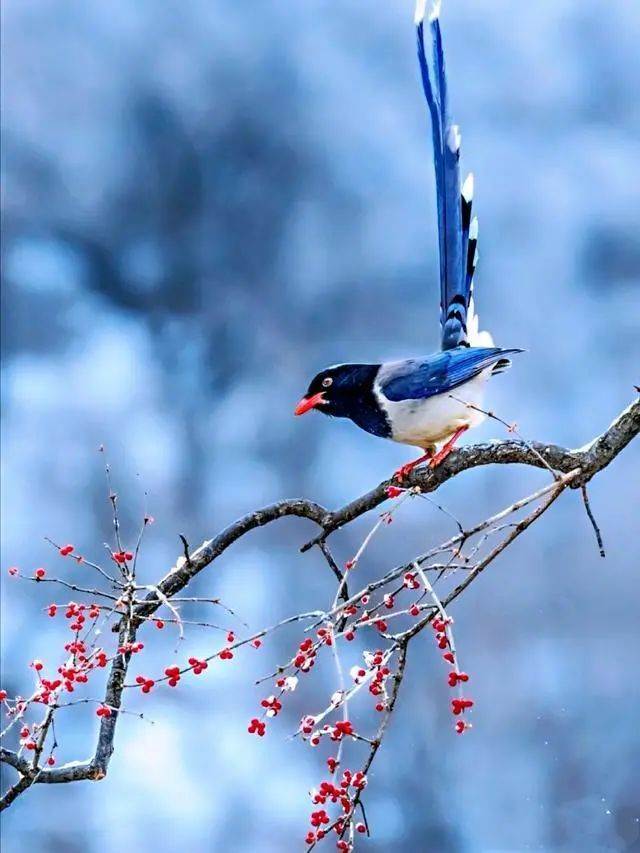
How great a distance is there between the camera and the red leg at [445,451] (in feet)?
5.97

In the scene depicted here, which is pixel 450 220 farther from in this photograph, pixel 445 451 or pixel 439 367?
pixel 445 451

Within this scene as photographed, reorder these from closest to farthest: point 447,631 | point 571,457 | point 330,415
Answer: point 447,631
point 571,457
point 330,415

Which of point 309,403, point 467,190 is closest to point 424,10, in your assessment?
point 467,190

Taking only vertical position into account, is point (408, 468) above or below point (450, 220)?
below

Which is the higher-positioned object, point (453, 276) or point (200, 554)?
point (453, 276)

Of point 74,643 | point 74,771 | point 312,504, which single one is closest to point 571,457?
point 312,504

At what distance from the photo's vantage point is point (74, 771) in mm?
1746

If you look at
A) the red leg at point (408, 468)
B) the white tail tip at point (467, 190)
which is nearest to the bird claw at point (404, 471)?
the red leg at point (408, 468)

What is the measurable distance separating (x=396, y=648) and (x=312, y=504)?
2.62 feet

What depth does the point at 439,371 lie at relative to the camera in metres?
1.85

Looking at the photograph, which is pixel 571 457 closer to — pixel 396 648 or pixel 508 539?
pixel 508 539

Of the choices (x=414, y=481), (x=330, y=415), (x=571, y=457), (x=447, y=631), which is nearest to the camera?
(x=447, y=631)

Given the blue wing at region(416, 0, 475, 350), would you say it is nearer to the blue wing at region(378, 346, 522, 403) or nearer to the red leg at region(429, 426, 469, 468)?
the blue wing at region(378, 346, 522, 403)

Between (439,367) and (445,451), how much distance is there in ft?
0.56
